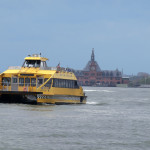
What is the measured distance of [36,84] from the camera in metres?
48.2

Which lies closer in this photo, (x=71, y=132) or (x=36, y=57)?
(x=71, y=132)

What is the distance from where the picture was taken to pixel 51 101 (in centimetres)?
4694

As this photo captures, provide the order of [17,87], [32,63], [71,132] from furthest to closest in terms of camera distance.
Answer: [32,63], [17,87], [71,132]

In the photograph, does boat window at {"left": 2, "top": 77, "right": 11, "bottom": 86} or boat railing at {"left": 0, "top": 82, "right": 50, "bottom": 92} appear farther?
boat window at {"left": 2, "top": 77, "right": 11, "bottom": 86}

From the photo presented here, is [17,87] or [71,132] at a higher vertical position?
[17,87]

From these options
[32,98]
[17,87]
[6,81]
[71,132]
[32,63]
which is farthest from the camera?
[32,63]

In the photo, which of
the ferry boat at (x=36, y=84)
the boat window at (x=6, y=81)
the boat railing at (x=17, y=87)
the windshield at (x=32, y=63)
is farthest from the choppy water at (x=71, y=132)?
the windshield at (x=32, y=63)

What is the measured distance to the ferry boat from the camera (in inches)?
1836

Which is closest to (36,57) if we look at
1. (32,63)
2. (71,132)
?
(32,63)

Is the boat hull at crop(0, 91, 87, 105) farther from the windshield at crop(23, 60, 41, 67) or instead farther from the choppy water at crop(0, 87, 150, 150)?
the choppy water at crop(0, 87, 150, 150)

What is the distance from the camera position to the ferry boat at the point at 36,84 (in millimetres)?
46625

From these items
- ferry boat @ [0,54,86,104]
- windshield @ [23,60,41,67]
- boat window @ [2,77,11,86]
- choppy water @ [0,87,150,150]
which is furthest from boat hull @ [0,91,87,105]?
choppy water @ [0,87,150,150]

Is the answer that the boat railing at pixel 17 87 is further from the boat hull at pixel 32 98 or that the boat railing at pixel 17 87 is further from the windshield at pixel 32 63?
the windshield at pixel 32 63

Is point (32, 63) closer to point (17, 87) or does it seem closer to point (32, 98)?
point (17, 87)
